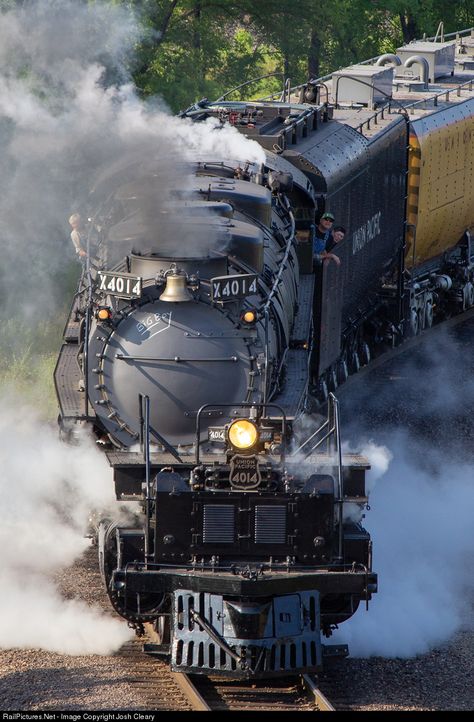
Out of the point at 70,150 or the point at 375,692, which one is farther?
the point at 70,150

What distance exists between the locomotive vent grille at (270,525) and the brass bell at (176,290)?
1.95 m

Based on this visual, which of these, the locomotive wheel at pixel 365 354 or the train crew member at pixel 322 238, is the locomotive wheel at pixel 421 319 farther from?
the train crew member at pixel 322 238

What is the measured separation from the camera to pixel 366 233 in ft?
58.2

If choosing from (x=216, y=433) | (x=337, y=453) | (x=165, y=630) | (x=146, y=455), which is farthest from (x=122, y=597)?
(x=337, y=453)

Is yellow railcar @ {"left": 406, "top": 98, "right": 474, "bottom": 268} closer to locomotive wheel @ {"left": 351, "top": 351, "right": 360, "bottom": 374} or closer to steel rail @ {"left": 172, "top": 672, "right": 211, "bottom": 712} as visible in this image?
locomotive wheel @ {"left": 351, "top": 351, "right": 360, "bottom": 374}

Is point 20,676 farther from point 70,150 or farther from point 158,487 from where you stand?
point 70,150

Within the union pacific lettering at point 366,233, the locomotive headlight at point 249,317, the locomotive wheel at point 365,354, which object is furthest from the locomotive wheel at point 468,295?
the locomotive headlight at point 249,317

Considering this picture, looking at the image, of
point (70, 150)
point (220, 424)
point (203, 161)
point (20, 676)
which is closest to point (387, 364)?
point (70, 150)

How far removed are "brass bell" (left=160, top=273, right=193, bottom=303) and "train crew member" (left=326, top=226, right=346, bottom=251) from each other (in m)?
3.92

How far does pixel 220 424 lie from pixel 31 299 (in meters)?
11.1

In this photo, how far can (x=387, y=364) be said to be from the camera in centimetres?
2131

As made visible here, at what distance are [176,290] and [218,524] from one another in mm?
2049

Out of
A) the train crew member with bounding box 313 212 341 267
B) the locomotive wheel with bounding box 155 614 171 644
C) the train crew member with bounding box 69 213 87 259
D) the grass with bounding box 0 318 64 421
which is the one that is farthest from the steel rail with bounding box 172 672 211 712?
the grass with bounding box 0 318 64 421

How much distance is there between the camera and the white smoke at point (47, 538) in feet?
36.4
